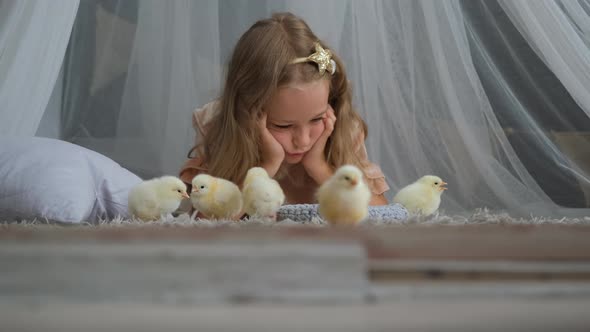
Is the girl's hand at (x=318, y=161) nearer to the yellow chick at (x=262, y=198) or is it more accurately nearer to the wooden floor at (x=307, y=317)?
the yellow chick at (x=262, y=198)

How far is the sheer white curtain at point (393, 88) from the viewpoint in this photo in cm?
214

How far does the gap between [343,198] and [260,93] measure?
926 millimetres

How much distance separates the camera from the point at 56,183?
171cm

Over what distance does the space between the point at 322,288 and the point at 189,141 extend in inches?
74.4

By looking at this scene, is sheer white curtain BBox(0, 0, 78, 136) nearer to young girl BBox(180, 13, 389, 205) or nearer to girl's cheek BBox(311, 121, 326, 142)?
young girl BBox(180, 13, 389, 205)

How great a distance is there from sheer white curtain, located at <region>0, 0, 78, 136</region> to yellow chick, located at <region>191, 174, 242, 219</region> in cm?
81

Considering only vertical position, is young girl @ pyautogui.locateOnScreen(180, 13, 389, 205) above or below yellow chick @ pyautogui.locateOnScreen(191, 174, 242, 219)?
above

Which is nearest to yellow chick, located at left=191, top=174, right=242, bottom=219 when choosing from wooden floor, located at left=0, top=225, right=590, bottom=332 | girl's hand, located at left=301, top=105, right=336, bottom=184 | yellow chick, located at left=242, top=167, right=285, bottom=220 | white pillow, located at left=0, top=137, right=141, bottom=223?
yellow chick, located at left=242, top=167, right=285, bottom=220

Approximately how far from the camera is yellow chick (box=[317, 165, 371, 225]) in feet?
3.26

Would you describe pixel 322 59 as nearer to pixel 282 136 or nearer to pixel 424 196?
pixel 282 136

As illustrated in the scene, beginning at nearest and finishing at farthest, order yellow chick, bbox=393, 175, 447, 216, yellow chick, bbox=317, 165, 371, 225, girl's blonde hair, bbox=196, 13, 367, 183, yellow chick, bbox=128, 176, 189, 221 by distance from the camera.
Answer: yellow chick, bbox=317, 165, 371, 225, yellow chick, bbox=128, 176, 189, 221, yellow chick, bbox=393, 175, 447, 216, girl's blonde hair, bbox=196, 13, 367, 183

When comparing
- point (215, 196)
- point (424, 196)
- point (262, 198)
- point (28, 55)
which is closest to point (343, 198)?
A: point (262, 198)

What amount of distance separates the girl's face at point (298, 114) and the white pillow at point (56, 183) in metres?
0.44

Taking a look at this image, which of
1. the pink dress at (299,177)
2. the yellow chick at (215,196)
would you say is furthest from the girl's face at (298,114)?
the yellow chick at (215,196)
